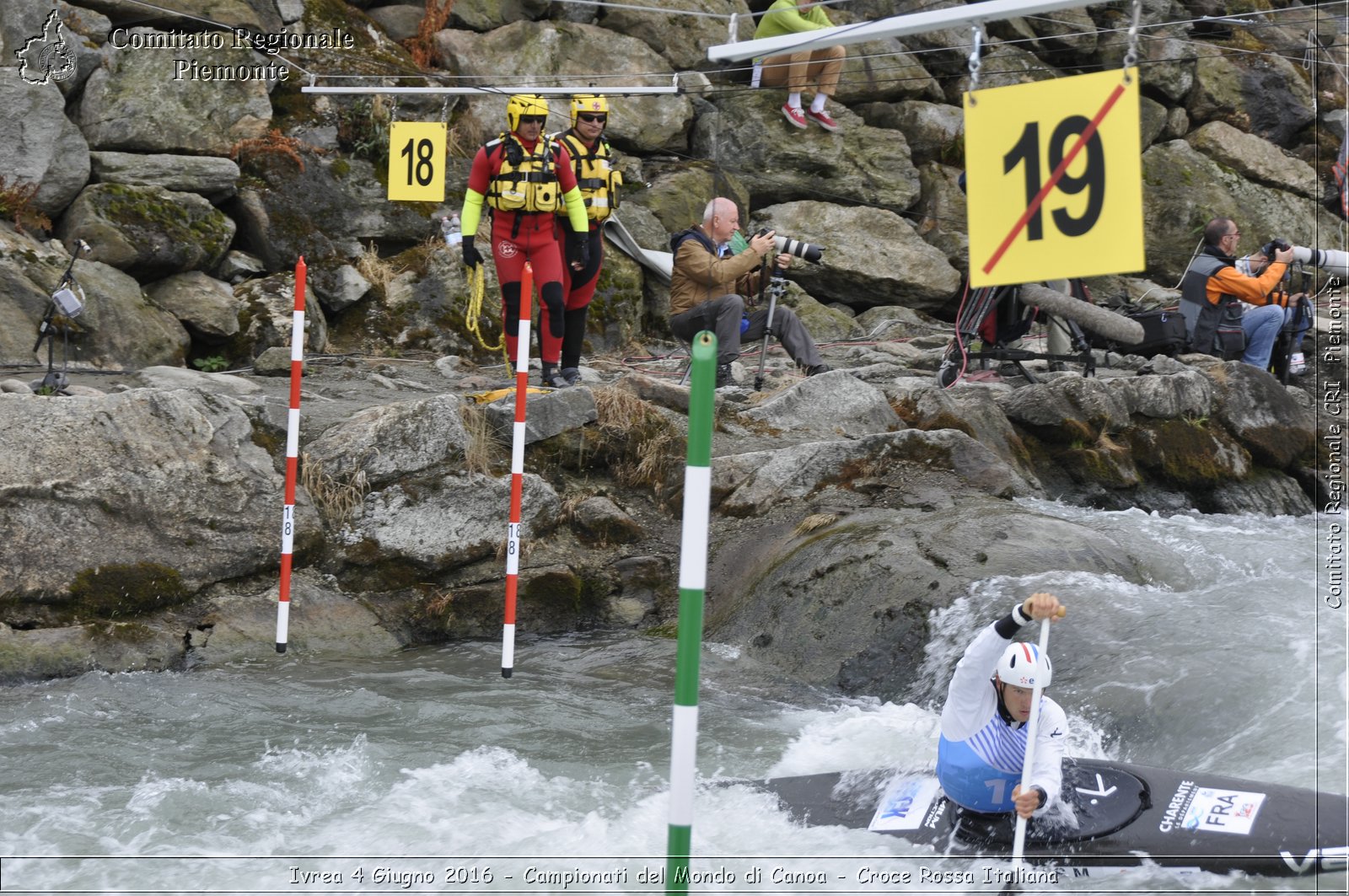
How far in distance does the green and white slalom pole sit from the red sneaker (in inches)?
473

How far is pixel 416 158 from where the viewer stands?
31.5ft

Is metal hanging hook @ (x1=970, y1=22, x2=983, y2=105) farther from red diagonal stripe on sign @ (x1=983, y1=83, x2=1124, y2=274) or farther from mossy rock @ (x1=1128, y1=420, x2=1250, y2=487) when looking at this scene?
mossy rock @ (x1=1128, y1=420, x2=1250, y2=487)

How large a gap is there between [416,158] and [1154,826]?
7.26m

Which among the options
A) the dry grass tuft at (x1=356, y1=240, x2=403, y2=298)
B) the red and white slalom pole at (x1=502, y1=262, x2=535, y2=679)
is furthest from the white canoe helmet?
the dry grass tuft at (x1=356, y1=240, x2=403, y2=298)

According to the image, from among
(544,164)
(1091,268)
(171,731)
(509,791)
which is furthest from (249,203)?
(1091,268)

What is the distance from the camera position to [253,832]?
4695 mm

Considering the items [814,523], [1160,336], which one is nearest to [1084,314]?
[1160,336]

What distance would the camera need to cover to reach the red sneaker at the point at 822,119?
570 inches

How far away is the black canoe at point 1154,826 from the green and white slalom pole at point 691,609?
182 cm

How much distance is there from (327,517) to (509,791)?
2.73 metres

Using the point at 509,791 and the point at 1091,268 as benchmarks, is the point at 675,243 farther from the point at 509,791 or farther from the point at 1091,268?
the point at 1091,268

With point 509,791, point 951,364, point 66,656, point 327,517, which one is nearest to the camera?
point 509,791

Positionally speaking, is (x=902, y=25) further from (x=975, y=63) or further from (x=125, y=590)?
(x=125, y=590)

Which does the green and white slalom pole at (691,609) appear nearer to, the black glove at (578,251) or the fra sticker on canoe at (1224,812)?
the fra sticker on canoe at (1224,812)
